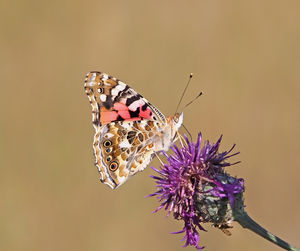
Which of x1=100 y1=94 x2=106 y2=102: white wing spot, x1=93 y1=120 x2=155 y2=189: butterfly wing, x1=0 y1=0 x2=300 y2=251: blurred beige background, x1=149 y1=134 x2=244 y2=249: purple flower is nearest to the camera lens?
x1=149 y1=134 x2=244 y2=249: purple flower

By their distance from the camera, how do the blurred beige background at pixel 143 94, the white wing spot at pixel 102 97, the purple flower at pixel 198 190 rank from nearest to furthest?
the purple flower at pixel 198 190 < the white wing spot at pixel 102 97 < the blurred beige background at pixel 143 94

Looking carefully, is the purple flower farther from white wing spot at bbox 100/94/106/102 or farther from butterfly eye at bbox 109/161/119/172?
white wing spot at bbox 100/94/106/102

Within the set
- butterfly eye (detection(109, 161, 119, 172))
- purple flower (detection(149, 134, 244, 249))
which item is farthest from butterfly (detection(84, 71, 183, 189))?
purple flower (detection(149, 134, 244, 249))

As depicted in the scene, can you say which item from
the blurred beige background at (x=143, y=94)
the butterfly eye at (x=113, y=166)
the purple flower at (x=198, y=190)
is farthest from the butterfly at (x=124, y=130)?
the blurred beige background at (x=143, y=94)

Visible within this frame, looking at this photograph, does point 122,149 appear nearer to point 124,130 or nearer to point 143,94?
point 124,130

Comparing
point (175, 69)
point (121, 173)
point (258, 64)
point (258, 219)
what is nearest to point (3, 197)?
point (175, 69)

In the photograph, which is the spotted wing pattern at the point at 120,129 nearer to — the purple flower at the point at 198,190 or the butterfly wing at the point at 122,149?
the butterfly wing at the point at 122,149

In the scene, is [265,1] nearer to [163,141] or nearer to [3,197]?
[3,197]
